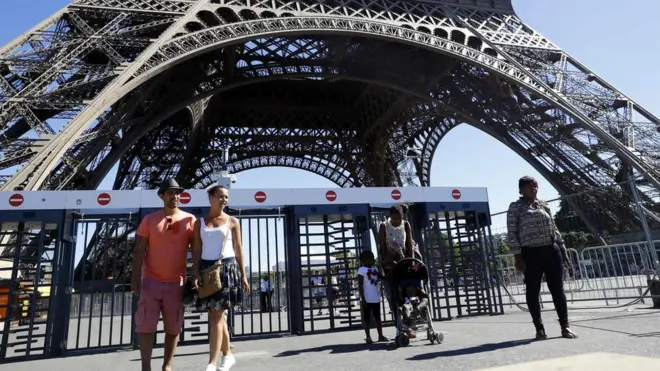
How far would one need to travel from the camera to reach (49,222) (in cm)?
689

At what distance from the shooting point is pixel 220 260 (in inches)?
134

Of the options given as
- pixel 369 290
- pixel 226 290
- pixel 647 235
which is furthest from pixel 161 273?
pixel 647 235

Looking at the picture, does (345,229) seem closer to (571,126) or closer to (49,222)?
(49,222)

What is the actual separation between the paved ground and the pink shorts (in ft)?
3.82

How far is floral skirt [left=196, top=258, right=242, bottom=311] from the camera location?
331cm

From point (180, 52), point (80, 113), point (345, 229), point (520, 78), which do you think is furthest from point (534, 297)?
point (520, 78)

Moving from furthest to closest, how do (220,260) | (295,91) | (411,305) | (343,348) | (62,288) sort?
(295,91) → (62,288) → (343,348) → (411,305) → (220,260)

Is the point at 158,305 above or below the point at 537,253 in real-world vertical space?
below

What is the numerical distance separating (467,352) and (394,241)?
156 cm

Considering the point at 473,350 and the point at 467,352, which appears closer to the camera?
the point at 467,352

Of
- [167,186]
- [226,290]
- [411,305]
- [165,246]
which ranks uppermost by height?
[167,186]

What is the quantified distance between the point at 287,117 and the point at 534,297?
2785 centimetres

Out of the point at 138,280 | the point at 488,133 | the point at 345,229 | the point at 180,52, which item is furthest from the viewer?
the point at 488,133

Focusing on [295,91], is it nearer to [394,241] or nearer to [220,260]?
[394,241]
